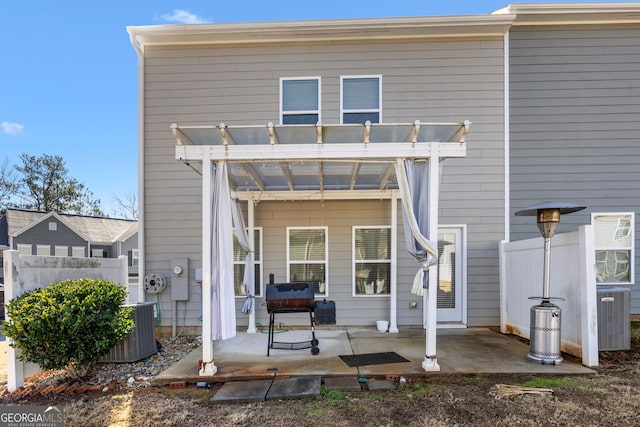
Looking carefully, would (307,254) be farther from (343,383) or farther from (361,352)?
(343,383)

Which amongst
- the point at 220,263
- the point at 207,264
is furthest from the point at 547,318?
the point at 207,264

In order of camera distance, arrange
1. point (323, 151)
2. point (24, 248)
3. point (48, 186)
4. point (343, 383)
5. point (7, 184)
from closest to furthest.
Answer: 1. point (343, 383)
2. point (323, 151)
3. point (24, 248)
4. point (7, 184)
5. point (48, 186)

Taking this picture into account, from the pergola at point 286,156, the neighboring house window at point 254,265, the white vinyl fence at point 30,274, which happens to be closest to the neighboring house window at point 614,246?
the pergola at point 286,156

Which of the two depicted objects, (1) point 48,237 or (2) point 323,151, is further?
(1) point 48,237

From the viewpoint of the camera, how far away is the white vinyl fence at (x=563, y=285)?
4062mm

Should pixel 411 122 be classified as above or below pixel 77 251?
above

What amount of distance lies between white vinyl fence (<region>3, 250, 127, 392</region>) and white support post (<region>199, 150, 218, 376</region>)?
182cm

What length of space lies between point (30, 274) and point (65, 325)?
2.86 ft

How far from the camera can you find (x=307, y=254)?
6051mm

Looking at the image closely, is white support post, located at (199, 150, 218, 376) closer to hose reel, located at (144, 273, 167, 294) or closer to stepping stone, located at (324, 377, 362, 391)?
stepping stone, located at (324, 377, 362, 391)

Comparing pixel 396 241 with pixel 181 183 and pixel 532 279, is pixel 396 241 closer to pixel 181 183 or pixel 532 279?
pixel 532 279

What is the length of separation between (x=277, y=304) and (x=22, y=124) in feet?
93.9

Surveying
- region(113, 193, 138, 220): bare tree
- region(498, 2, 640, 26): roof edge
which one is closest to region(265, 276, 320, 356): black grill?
region(498, 2, 640, 26): roof edge

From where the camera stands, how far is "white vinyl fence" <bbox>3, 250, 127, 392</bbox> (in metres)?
3.61
